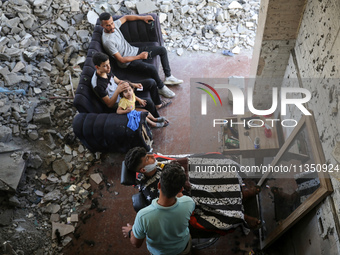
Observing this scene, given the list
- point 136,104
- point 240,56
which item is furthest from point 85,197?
point 240,56

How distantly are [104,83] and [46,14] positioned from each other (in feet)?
8.64

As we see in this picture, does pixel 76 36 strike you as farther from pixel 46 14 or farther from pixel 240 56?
pixel 240 56

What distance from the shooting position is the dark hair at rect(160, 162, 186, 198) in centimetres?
217

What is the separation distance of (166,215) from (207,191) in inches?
24.6

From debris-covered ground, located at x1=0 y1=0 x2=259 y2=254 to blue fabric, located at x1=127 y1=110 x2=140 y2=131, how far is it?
917 millimetres

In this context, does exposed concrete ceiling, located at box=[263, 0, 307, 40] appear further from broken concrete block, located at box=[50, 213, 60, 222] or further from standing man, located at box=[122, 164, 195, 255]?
broken concrete block, located at box=[50, 213, 60, 222]

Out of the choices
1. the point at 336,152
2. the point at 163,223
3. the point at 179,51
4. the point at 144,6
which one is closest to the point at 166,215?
the point at 163,223

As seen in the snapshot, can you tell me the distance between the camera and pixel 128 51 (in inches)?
178

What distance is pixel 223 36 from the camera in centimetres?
562

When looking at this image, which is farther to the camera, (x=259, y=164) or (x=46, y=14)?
(x=46, y=14)

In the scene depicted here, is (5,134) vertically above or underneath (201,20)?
underneath

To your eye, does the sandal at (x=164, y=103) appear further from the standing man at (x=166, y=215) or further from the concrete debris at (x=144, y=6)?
the standing man at (x=166, y=215)

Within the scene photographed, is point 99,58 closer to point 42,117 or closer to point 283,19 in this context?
point 42,117

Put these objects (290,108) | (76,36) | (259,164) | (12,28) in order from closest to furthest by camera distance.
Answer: (290,108), (259,164), (12,28), (76,36)
